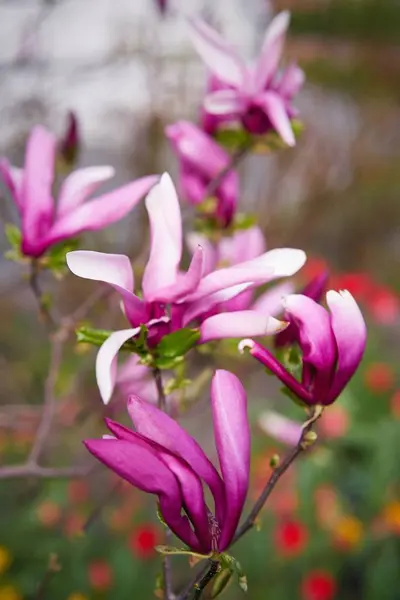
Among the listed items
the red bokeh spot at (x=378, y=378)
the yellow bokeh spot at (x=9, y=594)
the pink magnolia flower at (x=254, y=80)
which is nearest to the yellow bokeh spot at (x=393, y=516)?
the red bokeh spot at (x=378, y=378)

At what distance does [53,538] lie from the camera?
142 cm

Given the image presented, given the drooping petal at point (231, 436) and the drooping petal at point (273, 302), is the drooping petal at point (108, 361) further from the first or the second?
the drooping petal at point (273, 302)

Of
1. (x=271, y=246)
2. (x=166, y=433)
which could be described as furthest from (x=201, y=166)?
(x=271, y=246)

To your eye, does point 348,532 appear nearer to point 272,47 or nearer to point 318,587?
point 318,587

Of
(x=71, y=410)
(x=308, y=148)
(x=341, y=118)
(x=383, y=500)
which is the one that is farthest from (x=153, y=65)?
(x=383, y=500)

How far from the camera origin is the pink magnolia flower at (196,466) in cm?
39

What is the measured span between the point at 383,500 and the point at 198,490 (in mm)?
1181

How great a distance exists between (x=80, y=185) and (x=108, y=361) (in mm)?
217

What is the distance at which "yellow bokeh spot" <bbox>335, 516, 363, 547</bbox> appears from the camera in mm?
1393

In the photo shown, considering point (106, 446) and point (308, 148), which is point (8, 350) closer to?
point (308, 148)

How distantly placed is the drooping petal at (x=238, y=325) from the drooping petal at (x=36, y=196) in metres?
0.20

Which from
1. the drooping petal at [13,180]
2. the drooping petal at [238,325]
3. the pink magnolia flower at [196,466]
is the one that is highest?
the drooping petal at [238,325]

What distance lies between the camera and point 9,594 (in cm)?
125

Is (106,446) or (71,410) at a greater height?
(106,446)
